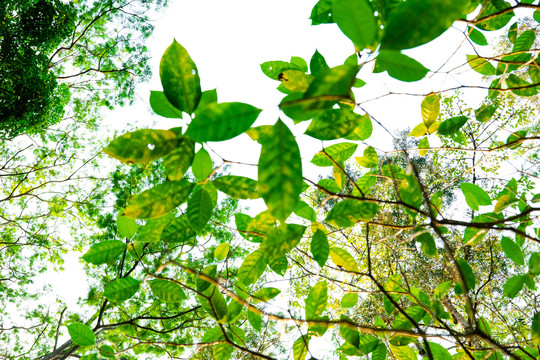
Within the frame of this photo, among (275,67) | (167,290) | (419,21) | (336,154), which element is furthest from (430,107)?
(167,290)

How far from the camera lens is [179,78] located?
409 mm

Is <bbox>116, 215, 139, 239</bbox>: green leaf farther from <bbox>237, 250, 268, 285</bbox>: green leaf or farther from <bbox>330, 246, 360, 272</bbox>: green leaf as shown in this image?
<bbox>330, 246, 360, 272</bbox>: green leaf

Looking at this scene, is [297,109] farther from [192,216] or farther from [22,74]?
[22,74]

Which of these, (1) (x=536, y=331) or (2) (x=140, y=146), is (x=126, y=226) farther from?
(1) (x=536, y=331)

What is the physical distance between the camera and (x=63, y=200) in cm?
711

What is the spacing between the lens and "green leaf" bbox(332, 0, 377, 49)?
299 millimetres

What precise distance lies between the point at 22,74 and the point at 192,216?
6345 mm

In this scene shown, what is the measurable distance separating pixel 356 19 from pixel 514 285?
910mm

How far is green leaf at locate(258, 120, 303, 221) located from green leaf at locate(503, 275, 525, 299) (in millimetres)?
842

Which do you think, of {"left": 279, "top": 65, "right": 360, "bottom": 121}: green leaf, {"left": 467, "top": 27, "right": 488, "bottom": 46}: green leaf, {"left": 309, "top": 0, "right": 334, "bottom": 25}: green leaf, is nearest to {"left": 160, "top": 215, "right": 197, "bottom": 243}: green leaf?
{"left": 279, "top": 65, "right": 360, "bottom": 121}: green leaf

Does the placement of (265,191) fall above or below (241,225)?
below

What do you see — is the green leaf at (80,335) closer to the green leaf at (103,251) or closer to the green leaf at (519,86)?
the green leaf at (103,251)

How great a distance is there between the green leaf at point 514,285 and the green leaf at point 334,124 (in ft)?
2.35

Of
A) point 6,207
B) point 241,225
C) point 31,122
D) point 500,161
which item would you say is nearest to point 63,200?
point 6,207
